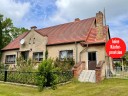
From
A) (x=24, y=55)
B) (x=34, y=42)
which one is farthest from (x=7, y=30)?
(x=34, y=42)

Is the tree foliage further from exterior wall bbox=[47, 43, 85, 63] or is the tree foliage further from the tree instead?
exterior wall bbox=[47, 43, 85, 63]

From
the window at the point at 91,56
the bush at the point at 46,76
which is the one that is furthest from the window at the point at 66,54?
the bush at the point at 46,76

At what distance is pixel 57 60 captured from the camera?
81.4 feet

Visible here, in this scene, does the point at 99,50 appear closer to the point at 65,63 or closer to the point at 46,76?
the point at 65,63

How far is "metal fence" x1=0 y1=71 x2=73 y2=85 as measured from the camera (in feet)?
53.7

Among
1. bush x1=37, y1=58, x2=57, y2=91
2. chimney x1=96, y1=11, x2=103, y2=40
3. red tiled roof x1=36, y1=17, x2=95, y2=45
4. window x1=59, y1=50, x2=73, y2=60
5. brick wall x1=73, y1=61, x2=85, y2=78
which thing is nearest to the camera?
bush x1=37, y1=58, x2=57, y2=91

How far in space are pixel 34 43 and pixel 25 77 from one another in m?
12.6

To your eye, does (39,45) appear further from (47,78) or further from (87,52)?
(47,78)

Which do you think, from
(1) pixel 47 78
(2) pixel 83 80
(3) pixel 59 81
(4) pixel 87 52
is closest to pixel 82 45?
(4) pixel 87 52

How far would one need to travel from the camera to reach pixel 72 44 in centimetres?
2464

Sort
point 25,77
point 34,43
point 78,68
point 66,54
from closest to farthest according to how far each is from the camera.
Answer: point 25,77, point 78,68, point 66,54, point 34,43

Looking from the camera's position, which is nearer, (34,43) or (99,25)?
(99,25)

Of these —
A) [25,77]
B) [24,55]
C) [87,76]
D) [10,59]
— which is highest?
[24,55]

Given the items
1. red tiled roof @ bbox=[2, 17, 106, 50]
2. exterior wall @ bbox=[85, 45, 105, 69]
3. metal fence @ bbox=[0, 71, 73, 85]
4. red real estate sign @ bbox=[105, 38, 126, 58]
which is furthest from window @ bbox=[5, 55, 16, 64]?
red real estate sign @ bbox=[105, 38, 126, 58]
